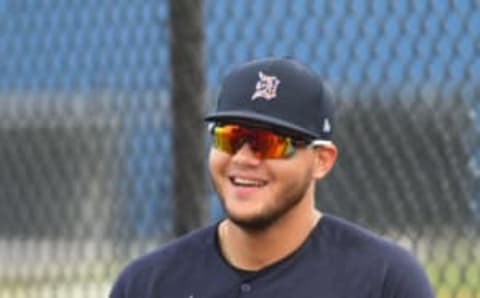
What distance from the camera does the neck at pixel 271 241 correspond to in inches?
128

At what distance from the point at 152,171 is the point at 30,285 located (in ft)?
2.96

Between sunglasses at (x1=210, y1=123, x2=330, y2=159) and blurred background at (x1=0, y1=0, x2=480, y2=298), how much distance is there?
1.01 meters

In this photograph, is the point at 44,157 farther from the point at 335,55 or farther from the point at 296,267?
the point at 296,267

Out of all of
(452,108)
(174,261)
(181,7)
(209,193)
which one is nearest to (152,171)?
(209,193)

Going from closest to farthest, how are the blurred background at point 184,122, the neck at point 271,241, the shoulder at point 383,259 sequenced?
the shoulder at point 383,259 < the neck at point 271,241 < the blurred background at point 184,122

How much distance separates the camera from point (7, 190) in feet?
17.6

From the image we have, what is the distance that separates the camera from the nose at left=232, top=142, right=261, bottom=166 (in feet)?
10.3

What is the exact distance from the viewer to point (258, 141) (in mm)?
3154

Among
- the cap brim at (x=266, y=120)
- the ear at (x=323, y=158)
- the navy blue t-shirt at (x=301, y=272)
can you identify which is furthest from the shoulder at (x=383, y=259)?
the cap brim at (x=266, y=120)

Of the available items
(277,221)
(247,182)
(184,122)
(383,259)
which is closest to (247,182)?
(247,182)

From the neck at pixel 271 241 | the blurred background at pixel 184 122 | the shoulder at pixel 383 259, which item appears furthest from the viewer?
the blurred background at pixel 184 122

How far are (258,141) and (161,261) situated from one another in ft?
1.29

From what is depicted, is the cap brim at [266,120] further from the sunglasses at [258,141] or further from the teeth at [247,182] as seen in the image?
the teeth at [247,182]

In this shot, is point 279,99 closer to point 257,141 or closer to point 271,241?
point 257,141
